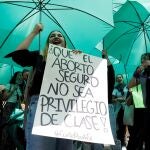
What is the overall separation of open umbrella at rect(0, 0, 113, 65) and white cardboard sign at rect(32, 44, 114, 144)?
2471mm

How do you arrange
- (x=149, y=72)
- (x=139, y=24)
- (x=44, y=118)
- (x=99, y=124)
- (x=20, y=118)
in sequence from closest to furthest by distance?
(x=44, y=118), (x=99, y=124), (x=149, y=72), (x=20, y=118), (x=139, y=24)

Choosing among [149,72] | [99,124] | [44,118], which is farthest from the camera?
[149,72]

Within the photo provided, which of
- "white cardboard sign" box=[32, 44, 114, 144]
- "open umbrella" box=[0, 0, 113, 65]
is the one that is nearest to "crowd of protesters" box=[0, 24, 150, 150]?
"white cardboard sign" box=[32, 44, 114, 144]

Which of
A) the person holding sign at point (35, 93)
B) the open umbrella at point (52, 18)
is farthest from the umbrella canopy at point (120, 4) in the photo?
the person holding sign at point (35, 93)

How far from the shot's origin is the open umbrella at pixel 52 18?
295 inches

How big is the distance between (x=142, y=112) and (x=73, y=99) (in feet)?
9.72

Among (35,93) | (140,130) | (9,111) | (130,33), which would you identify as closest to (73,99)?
(35,93)

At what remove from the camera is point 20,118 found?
7598mm

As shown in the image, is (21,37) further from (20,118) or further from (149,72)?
(149,72)

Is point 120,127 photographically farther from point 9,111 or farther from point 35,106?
point 35,106

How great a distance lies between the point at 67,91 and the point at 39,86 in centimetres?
30

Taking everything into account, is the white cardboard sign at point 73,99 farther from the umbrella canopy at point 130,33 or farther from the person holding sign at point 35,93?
the umbrella canopy at point 130,33

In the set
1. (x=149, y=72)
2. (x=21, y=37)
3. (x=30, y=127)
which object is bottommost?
(x=30, y=127)

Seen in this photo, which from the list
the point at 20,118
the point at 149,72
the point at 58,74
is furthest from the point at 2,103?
the point at 58,74
